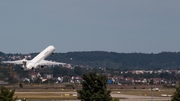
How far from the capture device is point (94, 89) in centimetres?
9206

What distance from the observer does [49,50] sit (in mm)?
142250

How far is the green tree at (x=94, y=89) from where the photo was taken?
90.8 metres

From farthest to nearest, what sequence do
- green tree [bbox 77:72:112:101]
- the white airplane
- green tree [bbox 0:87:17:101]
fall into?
the white airplane → green tree [bbox 77:72:112:101] → green tree [bbox 0:87:17:101]

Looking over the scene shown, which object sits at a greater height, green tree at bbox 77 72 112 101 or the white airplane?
the white airplane

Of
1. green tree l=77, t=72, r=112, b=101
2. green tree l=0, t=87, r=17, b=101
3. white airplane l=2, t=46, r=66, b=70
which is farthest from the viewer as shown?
white airplane l=2, t=46, r=66, b=70

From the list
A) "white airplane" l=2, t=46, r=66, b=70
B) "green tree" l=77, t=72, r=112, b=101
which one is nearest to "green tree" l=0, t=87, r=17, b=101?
"green tree" l=77, t=72, r=112, b=101

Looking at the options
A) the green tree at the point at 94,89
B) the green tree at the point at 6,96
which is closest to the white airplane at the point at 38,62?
the green tree at the point at 94,89

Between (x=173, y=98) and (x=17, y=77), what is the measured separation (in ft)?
264

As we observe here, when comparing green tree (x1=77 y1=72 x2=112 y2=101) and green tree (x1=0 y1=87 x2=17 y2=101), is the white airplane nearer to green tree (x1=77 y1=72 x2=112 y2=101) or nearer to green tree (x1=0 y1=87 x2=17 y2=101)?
green tree (x1=77 y1=72 x2=112 y2=101)


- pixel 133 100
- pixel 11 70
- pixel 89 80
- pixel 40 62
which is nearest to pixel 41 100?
pixel 40 62

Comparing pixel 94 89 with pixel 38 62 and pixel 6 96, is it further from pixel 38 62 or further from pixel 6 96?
pixel 38 62

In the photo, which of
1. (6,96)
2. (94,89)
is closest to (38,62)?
(94,89)

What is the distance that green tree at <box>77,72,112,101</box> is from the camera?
9081cm

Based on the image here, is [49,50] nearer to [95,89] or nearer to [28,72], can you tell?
[28,72]
